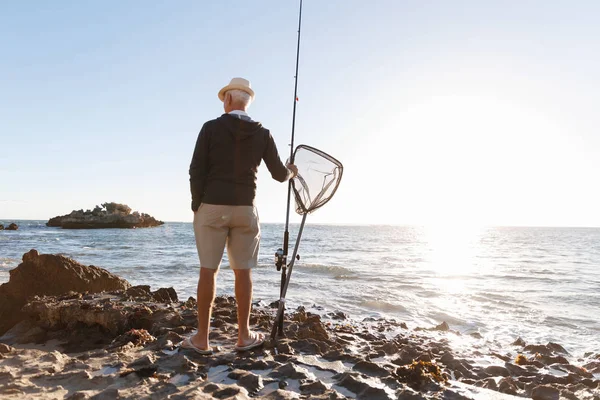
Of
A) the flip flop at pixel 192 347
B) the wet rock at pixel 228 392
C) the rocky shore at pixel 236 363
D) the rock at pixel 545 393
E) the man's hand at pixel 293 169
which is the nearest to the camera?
the wet rock at pixel 228 392

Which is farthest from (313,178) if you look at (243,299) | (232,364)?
(232,364)

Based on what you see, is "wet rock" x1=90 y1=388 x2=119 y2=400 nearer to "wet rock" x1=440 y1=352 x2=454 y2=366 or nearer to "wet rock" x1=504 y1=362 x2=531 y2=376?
"wet rock" x1=440 y1=352 x2=454 y2=366

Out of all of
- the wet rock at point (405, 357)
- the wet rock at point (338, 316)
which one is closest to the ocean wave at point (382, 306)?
the wet rock at point (338, 316)

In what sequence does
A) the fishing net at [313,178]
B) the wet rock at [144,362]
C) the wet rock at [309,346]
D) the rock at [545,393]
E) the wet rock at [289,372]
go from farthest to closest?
the fishing net at [313,178]
the wet rock at [309,346]
the wet rock at [144,362]
the wet rock at [289,372]
the rock at [545,393]

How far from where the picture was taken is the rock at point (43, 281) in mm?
5926

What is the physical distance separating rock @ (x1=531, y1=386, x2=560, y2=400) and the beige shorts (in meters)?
2.60

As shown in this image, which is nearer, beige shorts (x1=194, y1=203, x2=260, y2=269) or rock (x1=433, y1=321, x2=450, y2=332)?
beige shorts (x1=194, y1=203, x2=260, y2=269)

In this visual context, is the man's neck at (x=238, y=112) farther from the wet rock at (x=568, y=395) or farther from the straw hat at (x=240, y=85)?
the wet rock at (x=568, y=395)

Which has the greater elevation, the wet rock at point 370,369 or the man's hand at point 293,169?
the man's hand at point 293,169

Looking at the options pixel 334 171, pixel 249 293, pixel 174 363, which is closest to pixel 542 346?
pixel 334 171

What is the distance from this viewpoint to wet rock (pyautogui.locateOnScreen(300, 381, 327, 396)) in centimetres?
317

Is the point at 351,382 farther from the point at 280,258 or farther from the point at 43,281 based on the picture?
the point at 43,281

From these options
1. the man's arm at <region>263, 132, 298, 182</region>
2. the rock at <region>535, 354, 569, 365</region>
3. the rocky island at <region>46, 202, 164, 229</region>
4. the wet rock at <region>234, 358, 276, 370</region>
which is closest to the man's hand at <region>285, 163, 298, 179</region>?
the man's arm at <region>263, 132, 298, 182</region>

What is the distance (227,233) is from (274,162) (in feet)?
2.70
